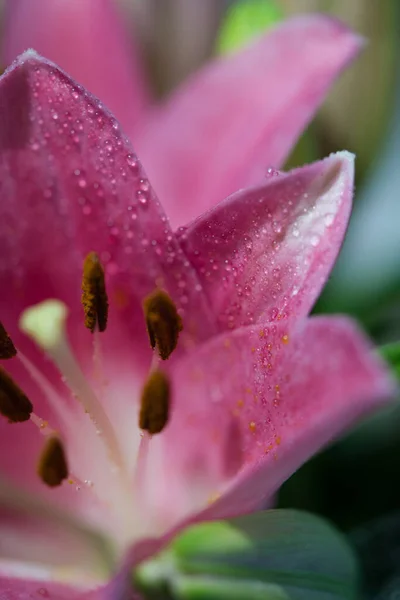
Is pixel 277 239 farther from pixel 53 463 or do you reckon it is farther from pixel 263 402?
pixel 53 463

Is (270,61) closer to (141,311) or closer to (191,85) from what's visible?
(191,85)

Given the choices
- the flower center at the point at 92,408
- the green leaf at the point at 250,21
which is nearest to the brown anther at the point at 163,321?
the flower center at the point at 92,408

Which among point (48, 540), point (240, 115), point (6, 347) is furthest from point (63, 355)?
point (240, 115)

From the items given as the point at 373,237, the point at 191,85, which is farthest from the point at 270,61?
the point at 373,237

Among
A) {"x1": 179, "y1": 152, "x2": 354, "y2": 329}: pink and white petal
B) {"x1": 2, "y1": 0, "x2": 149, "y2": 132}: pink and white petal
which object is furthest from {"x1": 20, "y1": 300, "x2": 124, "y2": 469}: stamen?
{"x1": 2, "y1": 0, "x2": 149, "y2": 132}: pink and white petal

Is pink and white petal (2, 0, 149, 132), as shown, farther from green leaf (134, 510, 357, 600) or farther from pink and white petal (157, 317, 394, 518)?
green leaf (134, 510, 357, 600)

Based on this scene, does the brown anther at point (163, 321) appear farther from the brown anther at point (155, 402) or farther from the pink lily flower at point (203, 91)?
the pink lily flower at point (203, 91)
